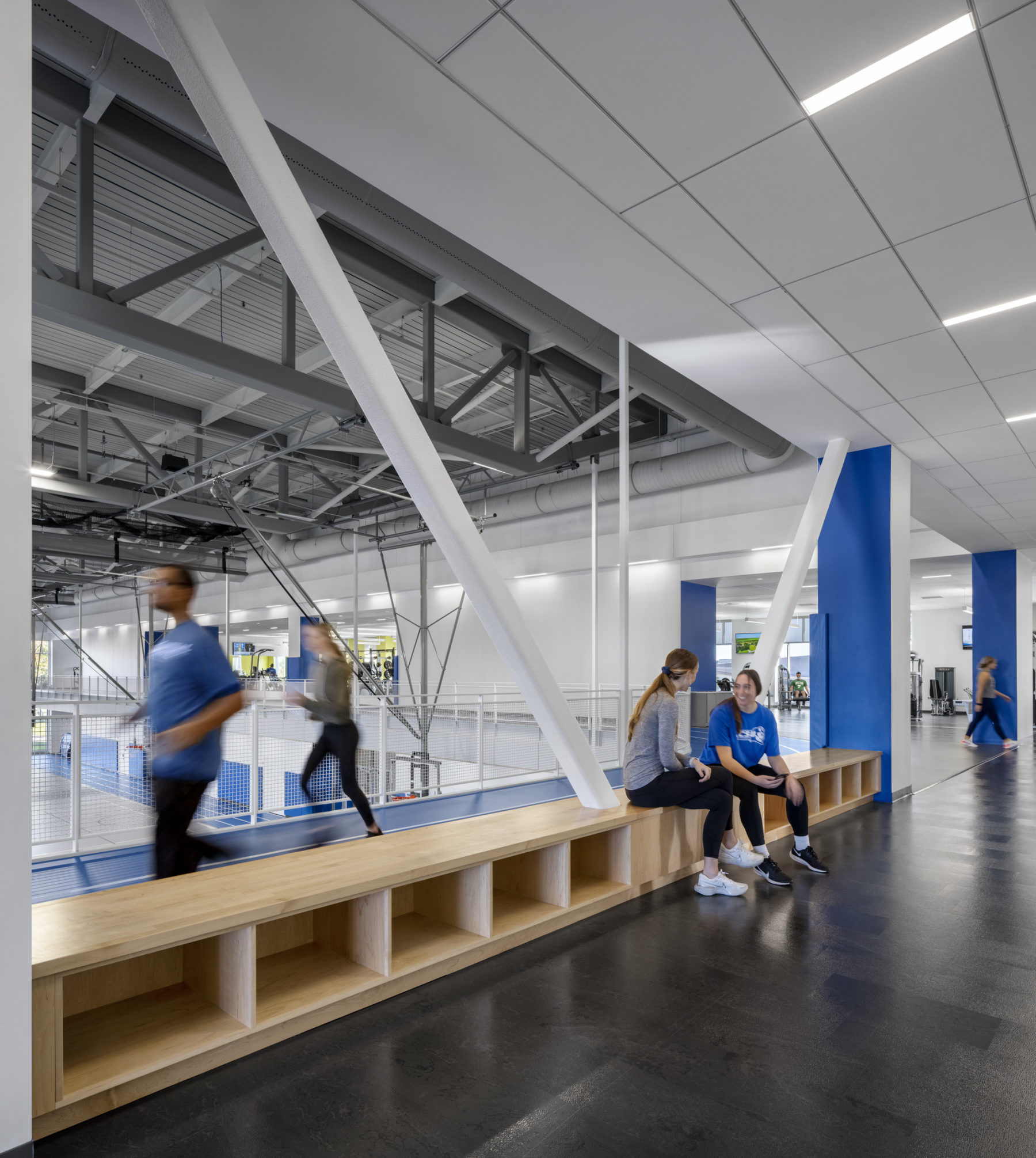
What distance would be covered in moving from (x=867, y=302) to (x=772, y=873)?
10.6 ft

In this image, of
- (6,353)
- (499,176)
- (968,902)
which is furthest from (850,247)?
(6,353)

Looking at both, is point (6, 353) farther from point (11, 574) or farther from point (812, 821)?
point (812, 821)

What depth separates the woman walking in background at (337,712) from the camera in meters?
4.50

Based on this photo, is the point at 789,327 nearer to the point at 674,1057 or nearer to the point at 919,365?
the point at 919,365

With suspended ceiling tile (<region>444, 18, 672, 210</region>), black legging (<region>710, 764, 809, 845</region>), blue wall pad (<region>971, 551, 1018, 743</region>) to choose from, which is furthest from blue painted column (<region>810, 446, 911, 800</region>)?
blue wall pad (<region>971, 551, 1018, 743</region>)

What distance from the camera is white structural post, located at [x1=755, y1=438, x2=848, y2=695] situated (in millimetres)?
6379

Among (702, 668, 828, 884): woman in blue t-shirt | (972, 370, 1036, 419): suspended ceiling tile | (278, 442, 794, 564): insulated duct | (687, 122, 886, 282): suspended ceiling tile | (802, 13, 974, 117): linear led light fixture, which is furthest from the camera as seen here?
(278, 442, 794, 564): insulated duct

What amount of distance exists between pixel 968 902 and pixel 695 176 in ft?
12.4

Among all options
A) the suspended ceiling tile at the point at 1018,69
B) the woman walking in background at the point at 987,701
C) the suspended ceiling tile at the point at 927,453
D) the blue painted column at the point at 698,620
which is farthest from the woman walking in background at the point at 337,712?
the woman walking in background at the point at 987,701

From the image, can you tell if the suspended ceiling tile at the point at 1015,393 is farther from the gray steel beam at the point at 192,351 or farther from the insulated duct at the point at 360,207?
the gray steel beam at the point at 192,351

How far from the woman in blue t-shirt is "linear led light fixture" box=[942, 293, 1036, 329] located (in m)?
2.37

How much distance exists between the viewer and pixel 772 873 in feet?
13.7

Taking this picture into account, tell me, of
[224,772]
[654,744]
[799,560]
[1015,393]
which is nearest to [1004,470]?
[1015,393]

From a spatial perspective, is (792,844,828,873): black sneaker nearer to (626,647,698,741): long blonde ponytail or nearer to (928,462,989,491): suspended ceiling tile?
(626,647,698,741): long blonde ponytail
